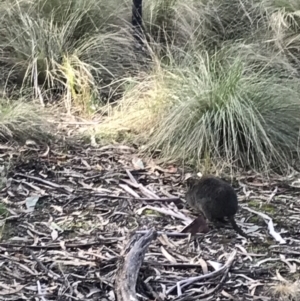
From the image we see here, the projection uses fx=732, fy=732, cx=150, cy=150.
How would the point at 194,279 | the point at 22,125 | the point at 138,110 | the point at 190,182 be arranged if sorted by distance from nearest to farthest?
the point at 194,279
the point at 190,182
the point at 22,125
the point at 138,110

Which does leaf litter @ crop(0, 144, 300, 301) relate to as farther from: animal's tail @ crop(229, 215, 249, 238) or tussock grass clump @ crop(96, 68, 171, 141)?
tussock grass clump @ crop(96, 68, 171, 141)

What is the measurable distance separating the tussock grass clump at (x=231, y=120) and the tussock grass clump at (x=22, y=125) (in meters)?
0.80

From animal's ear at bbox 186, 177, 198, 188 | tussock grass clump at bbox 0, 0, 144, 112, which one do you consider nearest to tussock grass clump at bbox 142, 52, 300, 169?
animal's ear at bbox 186, 177, 198, 188

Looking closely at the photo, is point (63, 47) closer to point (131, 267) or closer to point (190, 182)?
point (190, 182)

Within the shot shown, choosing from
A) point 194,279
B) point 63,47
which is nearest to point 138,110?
point 63,47

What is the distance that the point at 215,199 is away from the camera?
13.0ft

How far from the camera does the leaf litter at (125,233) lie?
132 inches

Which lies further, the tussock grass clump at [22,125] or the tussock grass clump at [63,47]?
the tussock grass clump at [63,47]

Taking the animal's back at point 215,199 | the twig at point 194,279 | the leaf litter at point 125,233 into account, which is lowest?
the leaf litter at point 125,233

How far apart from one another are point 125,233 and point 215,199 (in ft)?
1.70

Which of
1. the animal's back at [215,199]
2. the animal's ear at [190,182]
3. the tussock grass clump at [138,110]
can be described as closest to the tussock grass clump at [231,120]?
the tussock grass clump at [138,110]

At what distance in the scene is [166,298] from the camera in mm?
3244

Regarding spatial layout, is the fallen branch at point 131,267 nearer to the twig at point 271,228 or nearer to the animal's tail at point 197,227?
the animal's tail at point 197,227

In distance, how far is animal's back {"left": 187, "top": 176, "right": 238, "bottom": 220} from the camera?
3.93 meters
